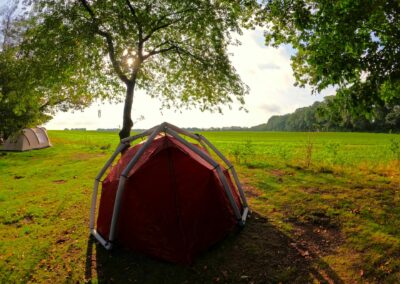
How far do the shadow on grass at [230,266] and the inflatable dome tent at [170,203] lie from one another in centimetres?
27

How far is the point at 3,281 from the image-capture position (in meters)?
7.25

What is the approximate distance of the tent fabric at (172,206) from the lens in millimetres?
7500

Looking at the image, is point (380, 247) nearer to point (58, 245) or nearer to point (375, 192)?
point (375, 192)

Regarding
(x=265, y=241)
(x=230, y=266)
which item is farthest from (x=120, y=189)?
(x=265, y=241)

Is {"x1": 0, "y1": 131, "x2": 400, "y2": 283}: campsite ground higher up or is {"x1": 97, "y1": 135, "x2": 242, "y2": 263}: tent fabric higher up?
{"x1": 97, "y1": 135, "x2": 242, "y2": 263}: tent fabric

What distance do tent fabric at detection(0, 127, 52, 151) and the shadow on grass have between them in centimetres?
2864

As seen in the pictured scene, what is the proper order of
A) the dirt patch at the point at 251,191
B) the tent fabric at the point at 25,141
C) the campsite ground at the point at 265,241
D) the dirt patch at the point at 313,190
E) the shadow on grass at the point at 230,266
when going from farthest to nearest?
the tent fabric at the point at 25,141 < the dirt patch at the point at 251,191 < the dirt patch at the point at 313,190 < the campsite ground at the point at 265,241 < the shadow on grass at the point at 230,266

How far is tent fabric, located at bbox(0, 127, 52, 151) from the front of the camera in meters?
32.9

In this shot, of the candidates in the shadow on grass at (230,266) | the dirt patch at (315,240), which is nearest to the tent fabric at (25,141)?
the shadow on grass at (230,266)

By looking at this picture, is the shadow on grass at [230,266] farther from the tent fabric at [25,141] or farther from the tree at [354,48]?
the tent fabric at [25,141]

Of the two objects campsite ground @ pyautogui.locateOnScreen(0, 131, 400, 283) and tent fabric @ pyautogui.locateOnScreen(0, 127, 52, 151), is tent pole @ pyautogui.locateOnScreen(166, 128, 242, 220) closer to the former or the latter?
campsite ground @ pyautogui.locateOnScreen(0, 131, 400, 283)

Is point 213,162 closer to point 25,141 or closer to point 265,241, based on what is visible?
point 265,241

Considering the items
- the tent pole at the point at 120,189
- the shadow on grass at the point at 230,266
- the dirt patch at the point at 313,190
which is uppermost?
the tent pole at the point at 120,189

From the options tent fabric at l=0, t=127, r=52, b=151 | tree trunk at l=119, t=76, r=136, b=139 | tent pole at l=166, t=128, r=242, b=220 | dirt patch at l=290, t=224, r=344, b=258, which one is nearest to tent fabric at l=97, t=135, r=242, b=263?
tent pole at l=166, t=128, r=242, b=220
